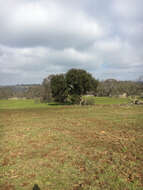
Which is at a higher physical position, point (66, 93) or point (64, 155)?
point (66, 93)

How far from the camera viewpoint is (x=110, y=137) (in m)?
6.46

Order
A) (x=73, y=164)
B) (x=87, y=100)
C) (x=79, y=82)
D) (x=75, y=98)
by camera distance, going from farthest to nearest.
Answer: (x=75, y=98), (x=79, y=82), (x=87, y=100), (x=73, y=164)

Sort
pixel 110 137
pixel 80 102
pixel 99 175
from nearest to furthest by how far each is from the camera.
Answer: pixel 99 175
pixel 110 137
pixel 80 102

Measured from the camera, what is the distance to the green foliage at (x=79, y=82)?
27797 millimetres

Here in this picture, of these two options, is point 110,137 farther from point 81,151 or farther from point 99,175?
point 99,175

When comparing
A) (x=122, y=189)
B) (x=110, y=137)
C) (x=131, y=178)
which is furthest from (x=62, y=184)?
(x=110, y=137)

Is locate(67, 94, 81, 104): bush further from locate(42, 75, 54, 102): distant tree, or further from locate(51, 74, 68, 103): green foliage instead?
locate(42, 75, 54, 102): distant tree

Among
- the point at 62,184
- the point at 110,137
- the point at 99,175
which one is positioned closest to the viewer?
the point at 62,184

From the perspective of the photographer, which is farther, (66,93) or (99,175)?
(66,93)

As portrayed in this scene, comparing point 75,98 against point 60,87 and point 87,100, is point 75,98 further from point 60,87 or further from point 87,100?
point 60,87

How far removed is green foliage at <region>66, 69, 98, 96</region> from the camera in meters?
27.8

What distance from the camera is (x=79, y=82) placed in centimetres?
2786

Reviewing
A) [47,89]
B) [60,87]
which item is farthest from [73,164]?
[47,89]

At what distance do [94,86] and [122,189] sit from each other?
26924 mm
